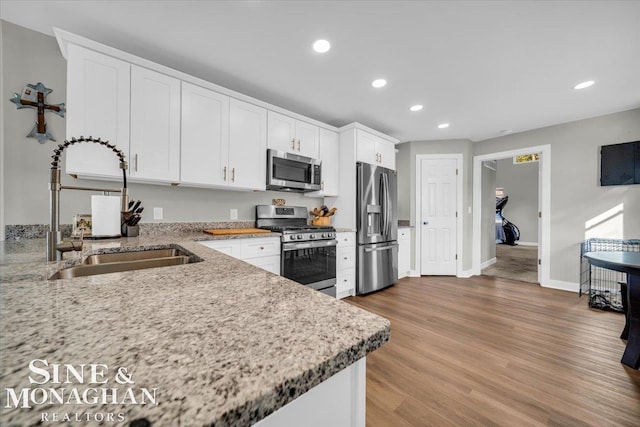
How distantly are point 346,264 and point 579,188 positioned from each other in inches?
136

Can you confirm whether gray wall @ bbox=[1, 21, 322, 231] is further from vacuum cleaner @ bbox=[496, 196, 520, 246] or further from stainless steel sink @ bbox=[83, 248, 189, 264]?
vacuum cleaner @ bbox=[496, 196, 520, 246]

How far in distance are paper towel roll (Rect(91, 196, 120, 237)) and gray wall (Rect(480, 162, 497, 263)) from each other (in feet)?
17.7

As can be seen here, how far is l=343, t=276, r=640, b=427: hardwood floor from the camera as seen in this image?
1.32 m

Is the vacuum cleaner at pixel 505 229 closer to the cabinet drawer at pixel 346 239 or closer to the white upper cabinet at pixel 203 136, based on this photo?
the cabinet drawer at pixel 346 239

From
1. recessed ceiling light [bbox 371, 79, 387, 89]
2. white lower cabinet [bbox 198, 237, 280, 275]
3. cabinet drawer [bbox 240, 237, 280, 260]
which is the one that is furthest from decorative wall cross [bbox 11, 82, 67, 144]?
recessed ceiling light [bbox 371, 79, 387, 89]

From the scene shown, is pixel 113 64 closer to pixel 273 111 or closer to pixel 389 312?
pixel 273 111

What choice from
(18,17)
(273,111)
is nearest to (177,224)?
(273,111)

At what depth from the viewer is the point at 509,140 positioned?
13.2 ft

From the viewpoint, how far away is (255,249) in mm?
2348

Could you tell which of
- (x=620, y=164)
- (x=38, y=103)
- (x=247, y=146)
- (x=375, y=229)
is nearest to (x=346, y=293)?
(x=375, y=229)

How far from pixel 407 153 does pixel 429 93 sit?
178cm

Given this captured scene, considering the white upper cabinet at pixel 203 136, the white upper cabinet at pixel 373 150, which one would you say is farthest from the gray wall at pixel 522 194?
the white upper cabinet at pixel 203 136

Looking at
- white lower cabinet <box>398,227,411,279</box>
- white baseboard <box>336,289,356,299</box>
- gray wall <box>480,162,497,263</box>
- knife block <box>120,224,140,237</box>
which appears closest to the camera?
knife block <box>120,224,140,237</box>

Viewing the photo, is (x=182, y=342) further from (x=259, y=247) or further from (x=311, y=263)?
(x=311, y=263)
